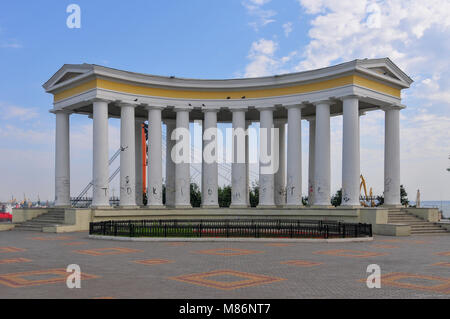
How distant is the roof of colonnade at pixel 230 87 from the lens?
42188 millimetres

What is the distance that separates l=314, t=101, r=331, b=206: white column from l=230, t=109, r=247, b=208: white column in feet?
27.2

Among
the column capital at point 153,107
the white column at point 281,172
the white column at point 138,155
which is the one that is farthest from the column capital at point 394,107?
the white column at point 138,155

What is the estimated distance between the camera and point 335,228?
2961 cm

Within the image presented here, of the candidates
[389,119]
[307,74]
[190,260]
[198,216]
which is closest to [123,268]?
[190,260]

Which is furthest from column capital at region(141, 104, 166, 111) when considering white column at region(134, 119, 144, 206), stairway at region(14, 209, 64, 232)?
stairway at region(14, 209, 64, 232)

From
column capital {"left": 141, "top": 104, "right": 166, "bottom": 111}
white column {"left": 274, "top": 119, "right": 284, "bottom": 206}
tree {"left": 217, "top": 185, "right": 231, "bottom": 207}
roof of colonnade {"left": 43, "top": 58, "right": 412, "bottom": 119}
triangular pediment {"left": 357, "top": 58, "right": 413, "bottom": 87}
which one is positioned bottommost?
tree {"left": 217, "top": 185, "right": 231, "bottom": 207}

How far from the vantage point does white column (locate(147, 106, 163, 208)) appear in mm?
46062

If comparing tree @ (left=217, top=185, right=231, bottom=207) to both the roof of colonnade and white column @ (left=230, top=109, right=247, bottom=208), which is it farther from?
the roof of colonnade

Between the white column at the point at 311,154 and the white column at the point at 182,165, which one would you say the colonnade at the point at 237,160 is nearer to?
the white column at the point at 182,165

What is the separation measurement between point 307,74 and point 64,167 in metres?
26.1

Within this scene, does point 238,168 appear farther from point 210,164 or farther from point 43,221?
point 43,221

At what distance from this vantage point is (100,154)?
42656 mm

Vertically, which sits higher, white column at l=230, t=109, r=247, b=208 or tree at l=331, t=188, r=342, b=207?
white column at l=230, t=109, r=247, b=208

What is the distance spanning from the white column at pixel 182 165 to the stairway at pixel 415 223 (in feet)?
64.8
